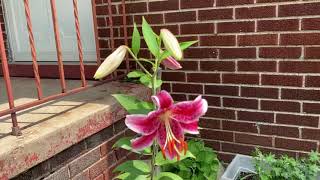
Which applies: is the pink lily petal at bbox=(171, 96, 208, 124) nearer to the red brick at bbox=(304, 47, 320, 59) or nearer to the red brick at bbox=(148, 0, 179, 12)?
the red brick at bbox=(304, 47, 320, 59)

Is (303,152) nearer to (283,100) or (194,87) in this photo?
(283,100)

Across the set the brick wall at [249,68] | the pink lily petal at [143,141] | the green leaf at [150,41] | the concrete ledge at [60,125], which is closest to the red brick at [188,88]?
A: the brick wall at [249,68]

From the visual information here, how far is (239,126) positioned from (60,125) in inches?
51.2

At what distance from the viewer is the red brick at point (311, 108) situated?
2316 mm

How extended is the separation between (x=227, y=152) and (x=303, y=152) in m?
0.53

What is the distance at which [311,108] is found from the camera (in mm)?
2334

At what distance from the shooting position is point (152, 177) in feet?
5.86

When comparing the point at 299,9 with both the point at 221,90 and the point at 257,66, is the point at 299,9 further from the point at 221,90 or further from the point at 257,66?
the point at 221,90

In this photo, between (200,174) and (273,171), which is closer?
(273,171)

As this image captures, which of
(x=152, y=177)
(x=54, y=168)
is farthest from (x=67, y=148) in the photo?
(x=152, y=177)

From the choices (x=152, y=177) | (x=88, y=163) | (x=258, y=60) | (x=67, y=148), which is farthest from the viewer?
(x=258, y=60)

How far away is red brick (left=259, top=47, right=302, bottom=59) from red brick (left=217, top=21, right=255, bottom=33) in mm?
165

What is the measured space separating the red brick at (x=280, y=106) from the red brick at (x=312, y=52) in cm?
32

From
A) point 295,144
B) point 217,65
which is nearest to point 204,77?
point 217,65
